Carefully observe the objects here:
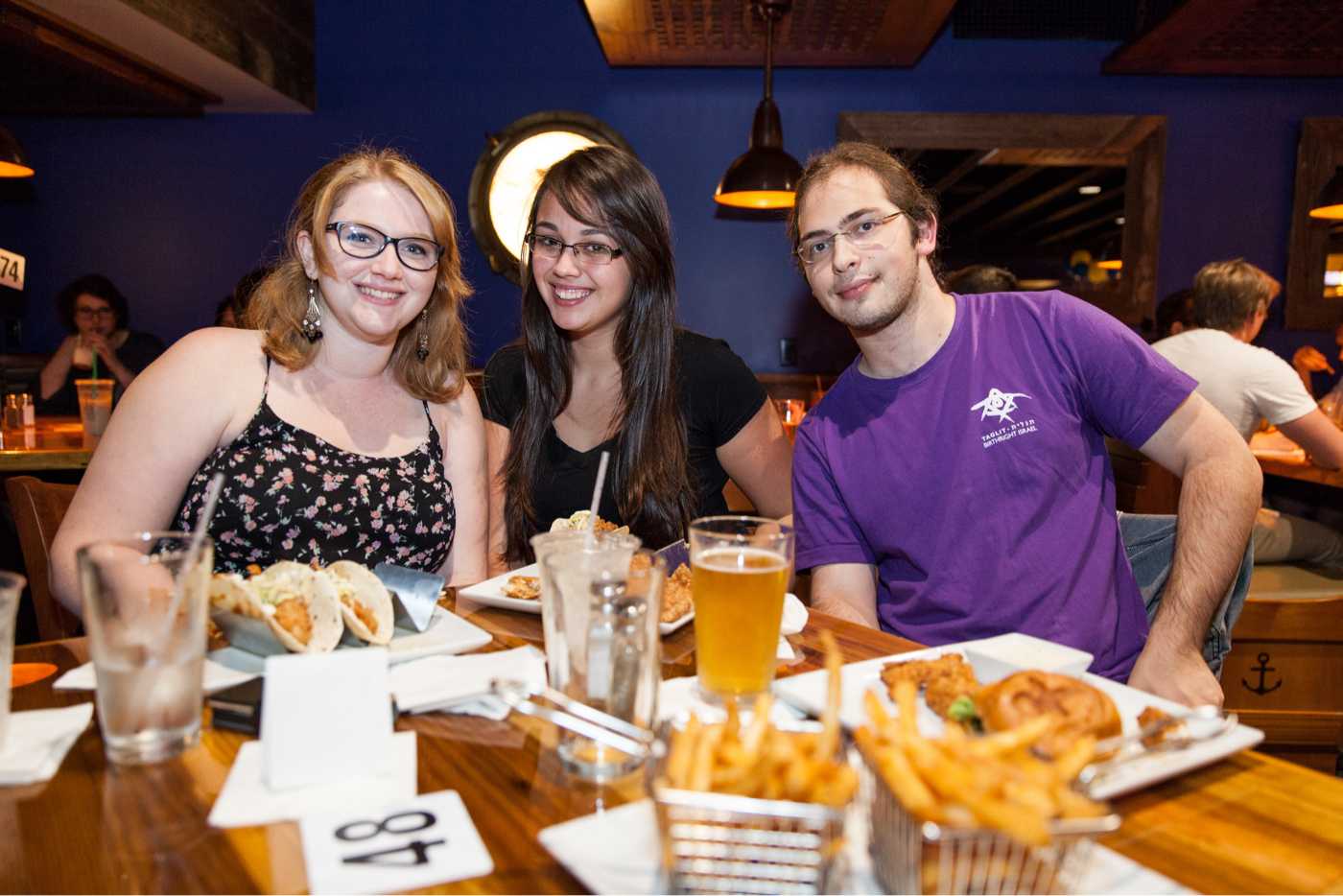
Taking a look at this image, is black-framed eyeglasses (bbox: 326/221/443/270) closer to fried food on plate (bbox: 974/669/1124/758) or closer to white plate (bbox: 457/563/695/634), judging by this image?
white plate (bbox: 457/563/695/634)

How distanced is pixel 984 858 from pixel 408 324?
1864mm

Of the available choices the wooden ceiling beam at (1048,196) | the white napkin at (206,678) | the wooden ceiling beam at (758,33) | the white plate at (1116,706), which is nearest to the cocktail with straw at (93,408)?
the wooden ceiling beam at (758,33)

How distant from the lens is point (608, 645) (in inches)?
39.6

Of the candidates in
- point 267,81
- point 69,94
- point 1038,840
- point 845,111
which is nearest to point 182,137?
point 69,94

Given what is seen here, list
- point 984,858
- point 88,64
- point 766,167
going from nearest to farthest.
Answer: point 984,858 → point 766,167 → point 88,64

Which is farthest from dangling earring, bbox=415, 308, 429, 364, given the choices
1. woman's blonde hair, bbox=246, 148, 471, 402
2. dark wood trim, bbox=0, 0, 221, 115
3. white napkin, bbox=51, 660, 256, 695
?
dark wood trim, bbox=0, 0, 221, 115

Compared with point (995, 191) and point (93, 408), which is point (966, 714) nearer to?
point (93, 408)

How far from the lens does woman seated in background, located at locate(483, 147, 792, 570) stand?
243 centimetres

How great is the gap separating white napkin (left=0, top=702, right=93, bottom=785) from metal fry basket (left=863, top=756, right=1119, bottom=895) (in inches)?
33.3

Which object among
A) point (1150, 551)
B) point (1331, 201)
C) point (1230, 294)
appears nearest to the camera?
point (1150, 551)

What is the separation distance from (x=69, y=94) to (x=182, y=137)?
0.71 m

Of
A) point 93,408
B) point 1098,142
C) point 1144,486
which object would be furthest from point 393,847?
point 1098,142

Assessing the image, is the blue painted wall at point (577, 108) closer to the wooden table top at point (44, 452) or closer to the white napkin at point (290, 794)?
the wooden table top at point (44, 452)

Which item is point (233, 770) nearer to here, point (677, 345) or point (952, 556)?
point (952, 556)
